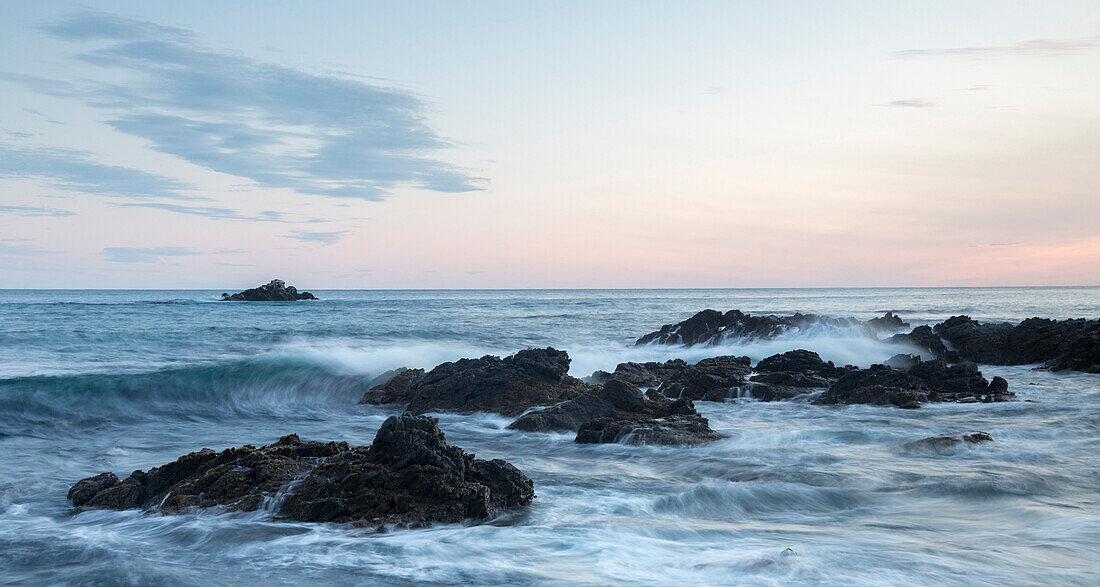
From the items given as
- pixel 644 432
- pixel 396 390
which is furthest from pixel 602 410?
pixel 396 390

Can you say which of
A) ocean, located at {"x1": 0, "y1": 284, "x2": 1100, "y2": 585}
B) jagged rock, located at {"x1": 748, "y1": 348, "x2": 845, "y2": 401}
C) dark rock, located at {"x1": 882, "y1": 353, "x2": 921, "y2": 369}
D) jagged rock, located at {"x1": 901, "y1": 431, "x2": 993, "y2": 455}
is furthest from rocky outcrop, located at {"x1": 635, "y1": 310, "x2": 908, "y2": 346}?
jagged rock, located at {"x1": 901, "y1": 431, "x2": 993, "y2": 455}

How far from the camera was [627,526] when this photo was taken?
726 centimetres

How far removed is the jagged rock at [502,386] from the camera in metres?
Answer: 14.4

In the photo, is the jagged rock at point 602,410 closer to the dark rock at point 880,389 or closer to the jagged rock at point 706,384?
the jagged rock at point 706,384

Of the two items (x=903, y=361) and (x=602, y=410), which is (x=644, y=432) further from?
(x=903, y=361)

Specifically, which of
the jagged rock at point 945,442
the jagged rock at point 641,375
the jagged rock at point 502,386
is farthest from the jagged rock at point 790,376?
the jagged rock at point 945,442

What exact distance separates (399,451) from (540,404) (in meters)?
6.66

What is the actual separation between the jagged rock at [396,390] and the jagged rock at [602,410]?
4.41 m

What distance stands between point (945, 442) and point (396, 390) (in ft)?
38.0

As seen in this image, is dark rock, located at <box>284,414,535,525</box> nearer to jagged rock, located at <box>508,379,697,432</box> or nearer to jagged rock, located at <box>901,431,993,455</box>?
jagged rock, located at <box>508,379,697,432</box>

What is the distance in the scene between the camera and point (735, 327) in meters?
28.6

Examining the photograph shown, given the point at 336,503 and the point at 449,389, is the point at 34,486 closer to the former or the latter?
the point at 336,503

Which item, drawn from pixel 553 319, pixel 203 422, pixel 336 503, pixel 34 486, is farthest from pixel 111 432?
pixel 553 319

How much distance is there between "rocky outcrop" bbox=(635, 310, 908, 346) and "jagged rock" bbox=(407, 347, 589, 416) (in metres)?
13.8
